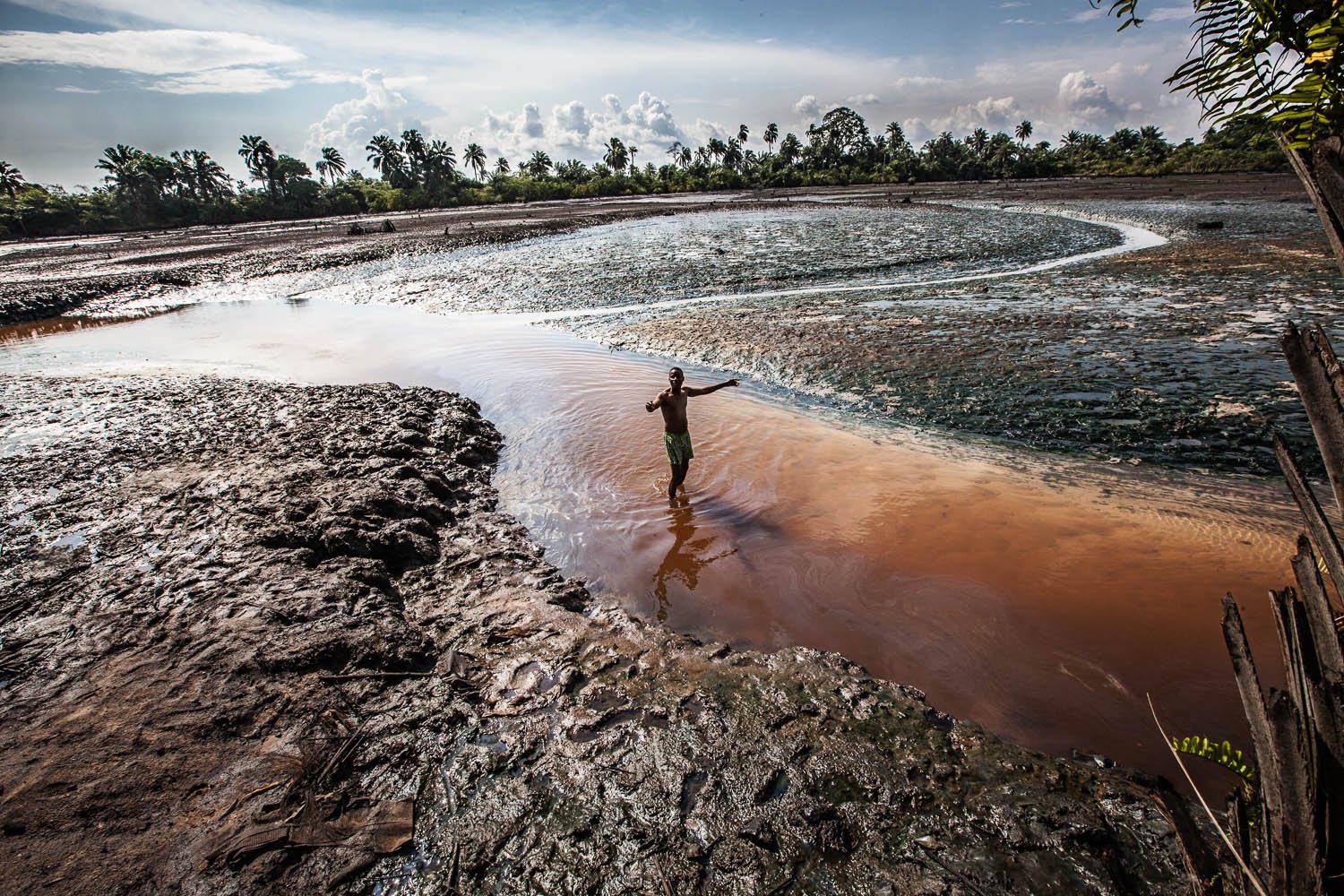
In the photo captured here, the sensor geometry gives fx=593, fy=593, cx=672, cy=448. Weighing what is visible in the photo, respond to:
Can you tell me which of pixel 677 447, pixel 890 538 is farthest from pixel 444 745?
pixel 890 538

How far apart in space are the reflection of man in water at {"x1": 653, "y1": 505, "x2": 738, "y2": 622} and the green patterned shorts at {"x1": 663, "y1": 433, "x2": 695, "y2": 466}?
27.6 inches

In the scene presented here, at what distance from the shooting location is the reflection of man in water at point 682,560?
5.57 m

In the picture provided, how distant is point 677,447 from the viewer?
22.7 feet

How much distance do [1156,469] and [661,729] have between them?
6.74 metres

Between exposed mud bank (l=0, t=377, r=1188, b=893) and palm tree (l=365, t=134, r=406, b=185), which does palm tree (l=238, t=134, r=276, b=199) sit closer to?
palm tree (l=365, t=134, r=406, b=185)

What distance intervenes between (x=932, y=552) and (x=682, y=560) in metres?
2.44

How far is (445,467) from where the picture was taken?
24.7 feet

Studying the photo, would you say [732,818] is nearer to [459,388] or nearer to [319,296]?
[459,388]

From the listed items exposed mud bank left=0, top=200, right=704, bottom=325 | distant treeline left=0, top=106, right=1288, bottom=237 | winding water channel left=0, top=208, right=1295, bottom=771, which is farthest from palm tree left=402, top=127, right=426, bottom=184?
winding water channel left=0, top=208, right=1295, bottom=771

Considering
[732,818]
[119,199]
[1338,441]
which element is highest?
[119,199]

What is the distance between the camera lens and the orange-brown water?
417 cm

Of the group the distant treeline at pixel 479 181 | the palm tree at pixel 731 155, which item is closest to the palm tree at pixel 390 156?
the distant treeline at pixel 479 181

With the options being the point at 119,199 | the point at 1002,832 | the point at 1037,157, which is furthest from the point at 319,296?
the point at 1037,157

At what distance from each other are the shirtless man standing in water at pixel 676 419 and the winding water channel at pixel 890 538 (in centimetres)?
40
